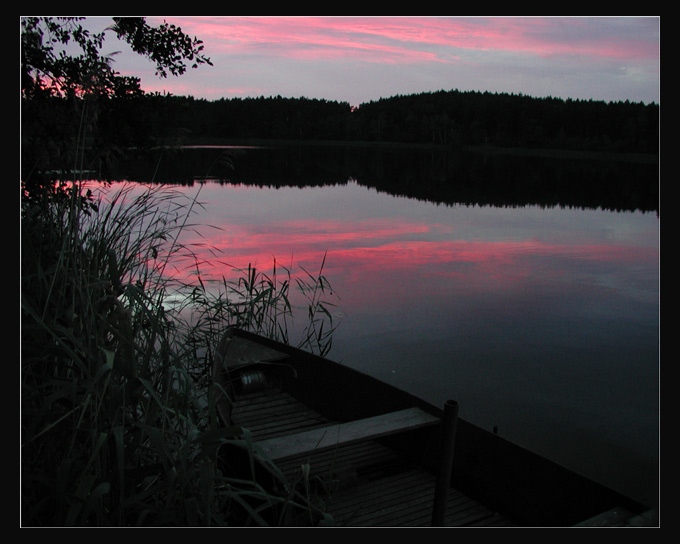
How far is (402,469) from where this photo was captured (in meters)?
3.50

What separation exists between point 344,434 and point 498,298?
5970 mm

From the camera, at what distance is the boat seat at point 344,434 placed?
9.70 ft

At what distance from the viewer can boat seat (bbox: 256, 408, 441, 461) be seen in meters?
2.96

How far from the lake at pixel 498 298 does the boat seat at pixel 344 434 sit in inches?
32.1

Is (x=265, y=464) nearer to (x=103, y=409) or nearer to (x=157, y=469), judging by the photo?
(x=157, y=469)

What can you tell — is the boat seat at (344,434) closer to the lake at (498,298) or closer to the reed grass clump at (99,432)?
the reed grass clump at (99,432)

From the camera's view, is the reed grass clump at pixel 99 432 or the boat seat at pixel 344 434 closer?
the reed grass clump at pixel 99 432

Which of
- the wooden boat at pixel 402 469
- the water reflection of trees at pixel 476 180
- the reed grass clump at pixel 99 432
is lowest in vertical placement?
the wooden boat at pixel 402 469

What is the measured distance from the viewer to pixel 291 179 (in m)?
26.4

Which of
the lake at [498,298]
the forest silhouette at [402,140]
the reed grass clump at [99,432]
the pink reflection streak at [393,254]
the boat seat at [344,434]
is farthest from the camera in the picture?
the pink reflection streak at [393,254]

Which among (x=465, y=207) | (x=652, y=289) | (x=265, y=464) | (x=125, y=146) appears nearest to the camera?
(x=265, y=464)

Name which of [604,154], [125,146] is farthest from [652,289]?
[604,154]

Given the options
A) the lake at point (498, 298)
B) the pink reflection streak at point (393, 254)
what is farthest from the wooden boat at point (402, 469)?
the pink reflection streak at point (393, 254)

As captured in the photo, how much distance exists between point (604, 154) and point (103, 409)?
41640 mm
